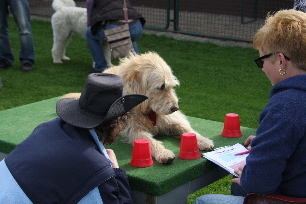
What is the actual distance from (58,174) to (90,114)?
1.37 feet

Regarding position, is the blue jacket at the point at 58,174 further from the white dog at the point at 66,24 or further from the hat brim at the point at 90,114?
the white dog at the point at 66,24

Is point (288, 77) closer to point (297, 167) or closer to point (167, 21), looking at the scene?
point (297, 167)

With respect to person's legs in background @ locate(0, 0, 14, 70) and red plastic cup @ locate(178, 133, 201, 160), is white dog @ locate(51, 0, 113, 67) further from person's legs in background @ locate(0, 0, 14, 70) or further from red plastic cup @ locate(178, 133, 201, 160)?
red plastic cup @ locate(178, 133, 201, 160)

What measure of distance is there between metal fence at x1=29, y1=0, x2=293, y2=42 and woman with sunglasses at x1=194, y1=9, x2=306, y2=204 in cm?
874

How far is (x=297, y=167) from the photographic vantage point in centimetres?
246

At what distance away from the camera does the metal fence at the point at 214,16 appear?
11484 millimetres

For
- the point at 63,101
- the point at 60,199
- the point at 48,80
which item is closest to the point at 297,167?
the point at 60,199

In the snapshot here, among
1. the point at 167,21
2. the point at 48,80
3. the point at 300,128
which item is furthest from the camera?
the point at 167,21

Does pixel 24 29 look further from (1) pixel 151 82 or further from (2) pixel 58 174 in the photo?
(2) pixel 58 174

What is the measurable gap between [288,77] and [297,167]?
506 millimetres

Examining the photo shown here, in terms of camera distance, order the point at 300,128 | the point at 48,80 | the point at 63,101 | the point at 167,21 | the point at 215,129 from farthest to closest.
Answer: the point at 167,21
the point at 48,80
the point at 215,129
the point at 63,101
the point at 300,128

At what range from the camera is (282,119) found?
2336mm

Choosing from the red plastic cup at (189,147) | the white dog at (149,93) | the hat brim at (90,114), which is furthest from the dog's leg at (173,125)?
the hat brim at (90,114)

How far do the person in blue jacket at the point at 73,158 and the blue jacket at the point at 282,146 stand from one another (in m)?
0.83
